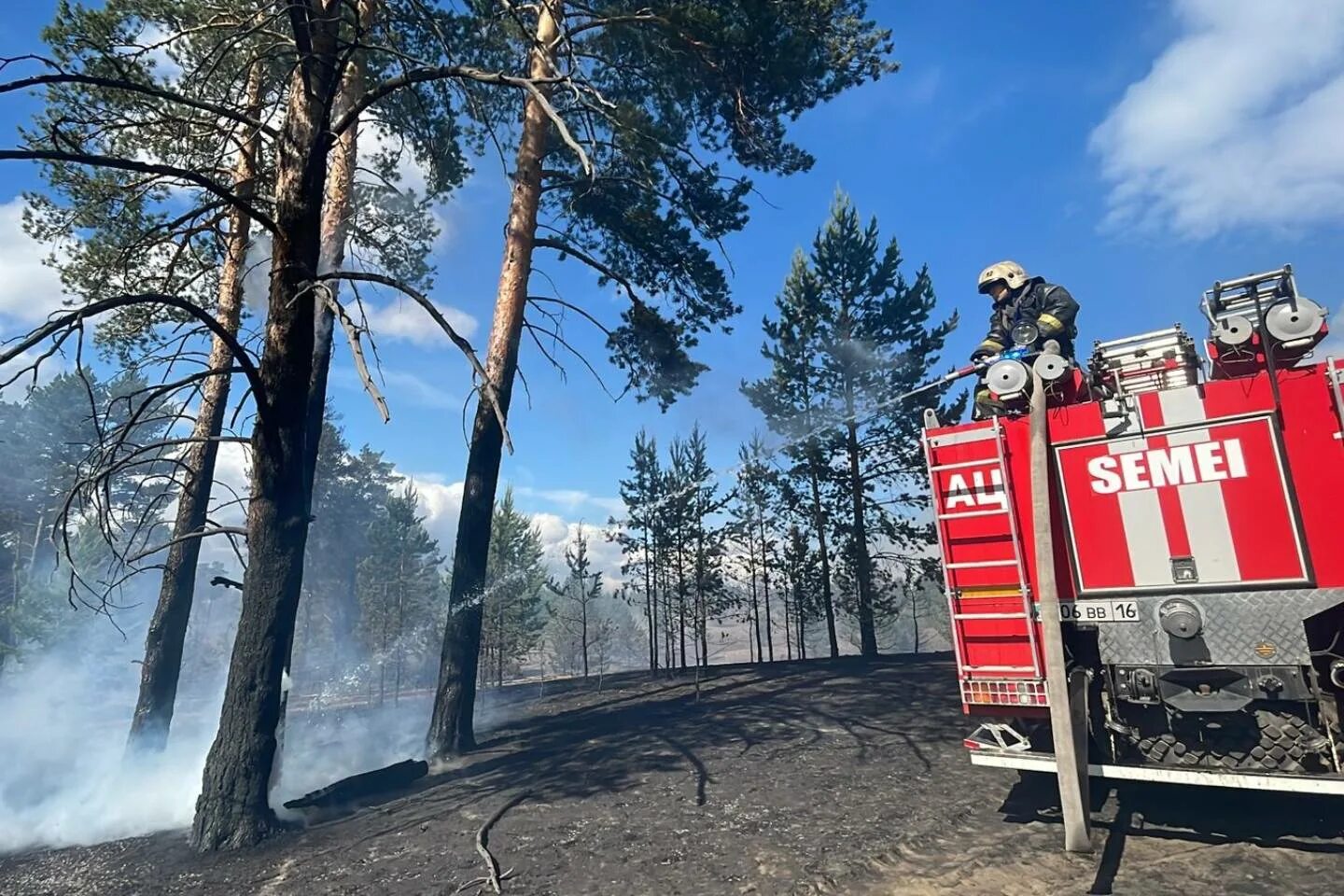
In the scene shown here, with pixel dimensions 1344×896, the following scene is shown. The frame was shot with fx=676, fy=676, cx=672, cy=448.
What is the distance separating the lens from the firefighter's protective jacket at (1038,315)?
240 inches

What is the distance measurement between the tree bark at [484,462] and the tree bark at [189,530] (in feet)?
12.7

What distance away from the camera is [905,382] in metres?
20.6

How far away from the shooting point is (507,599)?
36594 mm

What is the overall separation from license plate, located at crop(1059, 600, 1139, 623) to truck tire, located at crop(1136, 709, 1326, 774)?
0.84 metres

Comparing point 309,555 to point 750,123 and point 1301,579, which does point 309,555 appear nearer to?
point 750,123

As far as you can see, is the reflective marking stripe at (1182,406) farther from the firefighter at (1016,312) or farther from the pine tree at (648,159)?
the pine tree at (648,159)

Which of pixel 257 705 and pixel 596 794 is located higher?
pixel 257 705

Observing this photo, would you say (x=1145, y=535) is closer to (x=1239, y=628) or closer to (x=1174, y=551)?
(x=1174, y=551)

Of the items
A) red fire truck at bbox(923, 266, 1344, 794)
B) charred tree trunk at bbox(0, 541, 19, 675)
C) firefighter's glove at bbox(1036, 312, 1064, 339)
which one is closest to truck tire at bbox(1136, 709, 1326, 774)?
red fire truck at bbox(923, 266, 1344, 794)

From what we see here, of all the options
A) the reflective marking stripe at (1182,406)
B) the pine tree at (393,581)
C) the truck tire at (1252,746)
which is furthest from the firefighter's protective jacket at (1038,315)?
the pine tree at (393,581)

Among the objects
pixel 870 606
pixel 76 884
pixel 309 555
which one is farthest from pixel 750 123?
pixel 309 555

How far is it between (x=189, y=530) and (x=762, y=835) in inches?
448

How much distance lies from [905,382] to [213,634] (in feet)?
251

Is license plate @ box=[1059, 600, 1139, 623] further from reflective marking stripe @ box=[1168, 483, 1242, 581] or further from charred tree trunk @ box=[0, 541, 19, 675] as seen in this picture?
charred tree trunk @ box=[0, 541, 19, 675]
